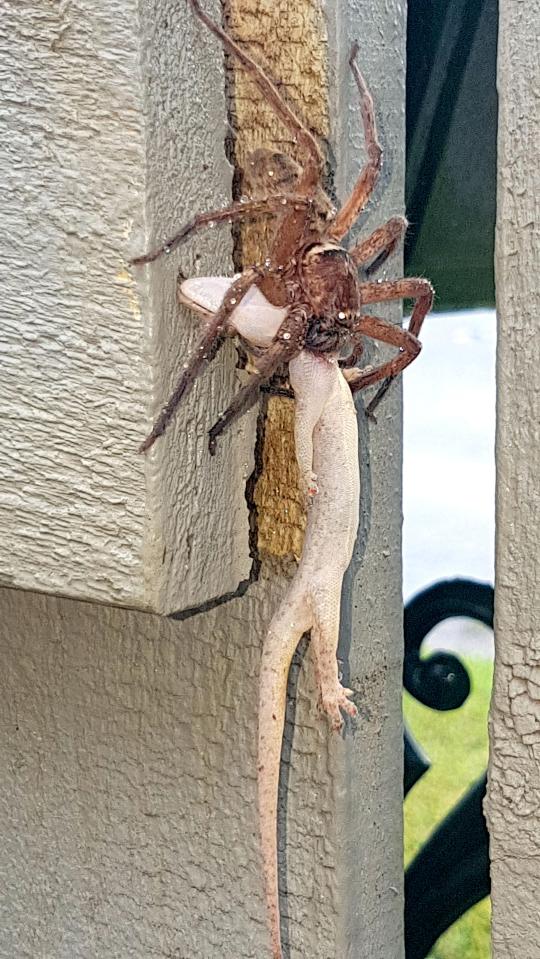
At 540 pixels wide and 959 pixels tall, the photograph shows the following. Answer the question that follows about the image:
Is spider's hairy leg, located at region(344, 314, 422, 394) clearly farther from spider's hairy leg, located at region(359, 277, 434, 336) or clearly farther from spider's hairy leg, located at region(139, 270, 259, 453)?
spider's hairy leg, located at region(139, 270, 259, 453)

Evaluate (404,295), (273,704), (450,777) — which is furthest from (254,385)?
(450,777)

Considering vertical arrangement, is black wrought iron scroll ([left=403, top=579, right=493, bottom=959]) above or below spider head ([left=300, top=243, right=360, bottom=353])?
below

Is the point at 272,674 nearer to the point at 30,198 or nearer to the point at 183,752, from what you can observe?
the point at 183,752

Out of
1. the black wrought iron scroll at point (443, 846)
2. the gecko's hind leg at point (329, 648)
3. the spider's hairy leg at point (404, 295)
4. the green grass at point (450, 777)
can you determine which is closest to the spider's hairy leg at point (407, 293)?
the spider's hairy leg at point (404, 295)

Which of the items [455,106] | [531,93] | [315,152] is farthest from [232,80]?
[455,106]

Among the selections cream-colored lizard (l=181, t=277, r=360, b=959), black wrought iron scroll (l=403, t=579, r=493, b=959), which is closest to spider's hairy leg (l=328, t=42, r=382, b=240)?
cream-colored lizard (l=181, t=277, r=360, b=959)

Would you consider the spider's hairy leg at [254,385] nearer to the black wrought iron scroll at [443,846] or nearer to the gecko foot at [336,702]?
the gecko foot at [336,702]

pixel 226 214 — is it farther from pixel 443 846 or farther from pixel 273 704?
pixel 443 846
